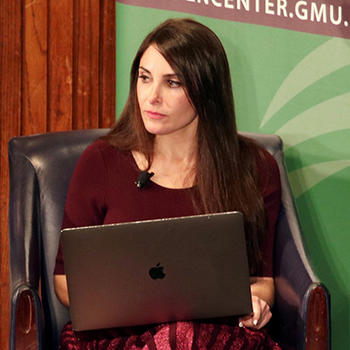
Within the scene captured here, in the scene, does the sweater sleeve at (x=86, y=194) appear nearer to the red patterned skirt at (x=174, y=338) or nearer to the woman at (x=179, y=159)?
the woman at (x=179, y=159)

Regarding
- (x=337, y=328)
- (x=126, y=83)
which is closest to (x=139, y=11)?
(x=126, y=83)

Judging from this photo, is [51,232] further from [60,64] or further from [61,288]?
[60,64]

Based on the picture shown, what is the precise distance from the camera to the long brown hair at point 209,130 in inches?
69.4

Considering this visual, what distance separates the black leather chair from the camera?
5.64 feet

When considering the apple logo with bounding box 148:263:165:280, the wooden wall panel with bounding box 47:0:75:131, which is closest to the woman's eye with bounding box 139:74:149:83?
the wooden wall panel with bounding box 47:0:75:131

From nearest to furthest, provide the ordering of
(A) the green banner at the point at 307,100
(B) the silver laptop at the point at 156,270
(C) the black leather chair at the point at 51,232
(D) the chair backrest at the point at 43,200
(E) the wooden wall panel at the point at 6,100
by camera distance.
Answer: (B) the silver laptop at the point at 156,270 < (C) the black leather chair at the point at 51,232 < (D) the chair backrest at the point at 43,200 < (E) the wooden wall panel at the point at 6,100 < (A) the green banner at the point at 307,100

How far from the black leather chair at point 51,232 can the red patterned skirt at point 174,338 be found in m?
0.10

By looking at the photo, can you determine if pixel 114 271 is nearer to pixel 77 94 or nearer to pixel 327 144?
pixel 77 94

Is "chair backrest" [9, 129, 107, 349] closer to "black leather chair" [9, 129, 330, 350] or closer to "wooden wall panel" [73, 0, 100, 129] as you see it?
"black leather chair" [9, 129, 330, 350]

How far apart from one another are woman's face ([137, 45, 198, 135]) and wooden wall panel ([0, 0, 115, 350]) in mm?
470

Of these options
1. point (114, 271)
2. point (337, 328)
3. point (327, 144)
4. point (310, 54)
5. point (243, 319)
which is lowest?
point (337, 328)

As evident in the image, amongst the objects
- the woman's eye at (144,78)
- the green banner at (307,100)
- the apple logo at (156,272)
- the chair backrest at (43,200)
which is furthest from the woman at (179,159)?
the green banner at (307,100)

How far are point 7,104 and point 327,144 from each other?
1161 millimetres

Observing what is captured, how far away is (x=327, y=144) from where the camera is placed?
2.51 meters
